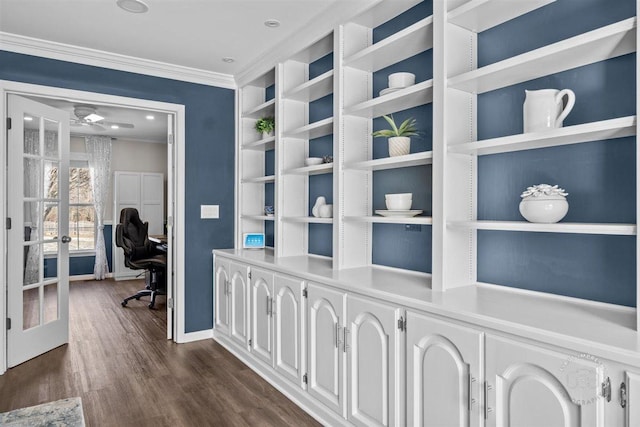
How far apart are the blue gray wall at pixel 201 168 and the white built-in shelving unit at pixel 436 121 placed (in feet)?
3.11

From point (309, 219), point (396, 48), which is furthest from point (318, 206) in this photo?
point (396, 48)

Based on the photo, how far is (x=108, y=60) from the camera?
143 inches

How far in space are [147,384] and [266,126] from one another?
2252 millimetres

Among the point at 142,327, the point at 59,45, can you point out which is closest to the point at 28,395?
the point at 142,327

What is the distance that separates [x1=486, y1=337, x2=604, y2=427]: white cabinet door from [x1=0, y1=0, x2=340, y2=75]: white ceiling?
227 centimetres

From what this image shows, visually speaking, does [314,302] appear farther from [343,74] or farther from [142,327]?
[142,327]

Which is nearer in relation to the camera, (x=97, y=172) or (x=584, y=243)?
(x=584, y=243)

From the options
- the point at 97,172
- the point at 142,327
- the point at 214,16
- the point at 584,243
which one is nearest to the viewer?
the point at 584,243

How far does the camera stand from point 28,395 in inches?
113

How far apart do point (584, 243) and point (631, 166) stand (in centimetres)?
35

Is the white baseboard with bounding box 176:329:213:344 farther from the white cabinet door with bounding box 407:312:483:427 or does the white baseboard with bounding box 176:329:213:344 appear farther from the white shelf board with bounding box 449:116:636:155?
the white shelf board with bounding box 449:116:636:155

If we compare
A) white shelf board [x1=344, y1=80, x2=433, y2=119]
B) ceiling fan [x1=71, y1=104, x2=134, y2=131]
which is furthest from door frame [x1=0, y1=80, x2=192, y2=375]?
white shelf board [x1=344, y1=80, x2=433, y2=119]

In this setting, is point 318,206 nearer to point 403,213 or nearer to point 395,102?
point 403,213

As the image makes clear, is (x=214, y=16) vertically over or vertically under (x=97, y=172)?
over
